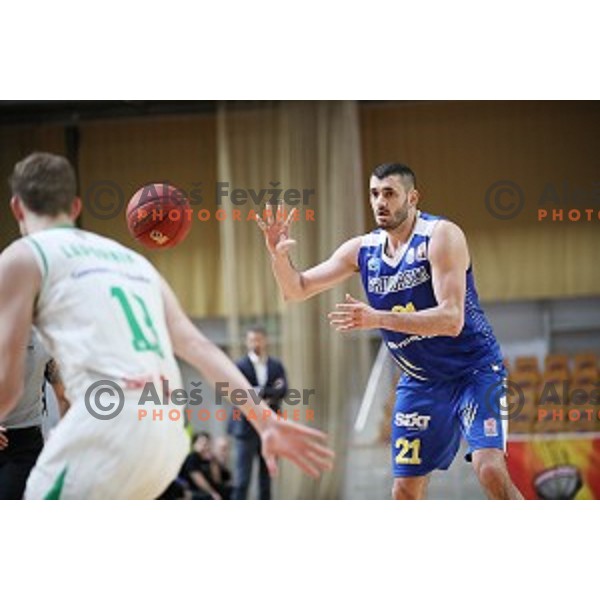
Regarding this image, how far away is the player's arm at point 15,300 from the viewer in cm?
391

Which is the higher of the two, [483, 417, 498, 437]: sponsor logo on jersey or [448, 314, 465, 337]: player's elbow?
[448, 314, 465, 337]: player's elbow

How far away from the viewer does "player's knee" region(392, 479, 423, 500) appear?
587 centimetres

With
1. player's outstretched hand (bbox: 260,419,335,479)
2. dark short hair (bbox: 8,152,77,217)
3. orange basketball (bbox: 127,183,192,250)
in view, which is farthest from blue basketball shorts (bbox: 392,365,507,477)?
dark short hair (bbox: 8,152,77,217)

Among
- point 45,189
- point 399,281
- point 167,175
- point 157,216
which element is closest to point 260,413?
point 45,189

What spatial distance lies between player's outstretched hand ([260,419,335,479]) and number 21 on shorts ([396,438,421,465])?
199cm

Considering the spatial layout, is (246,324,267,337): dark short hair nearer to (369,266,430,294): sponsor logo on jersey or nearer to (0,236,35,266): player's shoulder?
(369,266,430,294): sponsor logo on jersey

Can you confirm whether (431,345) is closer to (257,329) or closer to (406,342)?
(406,342)

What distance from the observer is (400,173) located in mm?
6180

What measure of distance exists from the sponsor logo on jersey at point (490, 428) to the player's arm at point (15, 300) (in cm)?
249

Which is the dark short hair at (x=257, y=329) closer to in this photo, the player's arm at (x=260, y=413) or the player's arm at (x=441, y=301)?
the player's arm at (x=441, y=301)

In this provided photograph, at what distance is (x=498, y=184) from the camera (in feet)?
23.9

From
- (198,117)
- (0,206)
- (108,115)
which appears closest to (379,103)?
(198,117)
